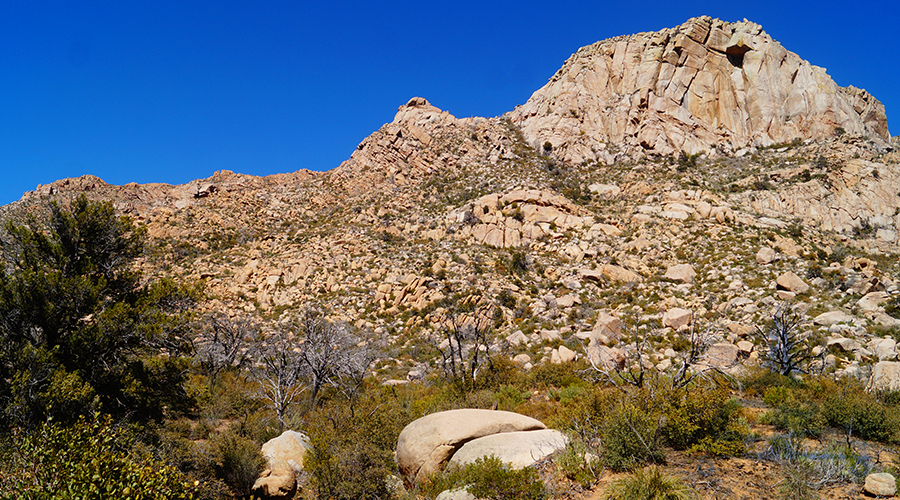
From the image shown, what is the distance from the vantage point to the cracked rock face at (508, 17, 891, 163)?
41.4m

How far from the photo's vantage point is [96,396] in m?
8.01

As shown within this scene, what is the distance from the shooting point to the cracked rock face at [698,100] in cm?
4141

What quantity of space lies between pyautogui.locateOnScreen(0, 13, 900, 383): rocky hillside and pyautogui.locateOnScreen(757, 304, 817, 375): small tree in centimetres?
89

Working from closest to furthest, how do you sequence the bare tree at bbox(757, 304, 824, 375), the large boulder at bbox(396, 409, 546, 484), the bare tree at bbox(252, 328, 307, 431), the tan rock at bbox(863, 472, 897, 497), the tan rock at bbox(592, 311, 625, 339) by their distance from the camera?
the tan rock at bbox(863, 472, 897, 497) → the large boulder at bbox(396, 409, 546, 484) → the bare tree at bbox(252, 328, 307, 431) → the bare tree at bbox(757, 304, 824, 375) → the tan rock at bbox(592, 311, 625, 339)

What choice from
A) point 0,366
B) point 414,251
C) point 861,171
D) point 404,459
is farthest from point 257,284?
point 861,171

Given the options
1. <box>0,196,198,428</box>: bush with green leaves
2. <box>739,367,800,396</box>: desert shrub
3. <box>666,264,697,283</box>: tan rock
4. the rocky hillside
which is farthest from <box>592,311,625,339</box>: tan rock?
<box>0,196,198,428</box>: bush with green leaves

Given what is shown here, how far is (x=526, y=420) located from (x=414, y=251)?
23754mm

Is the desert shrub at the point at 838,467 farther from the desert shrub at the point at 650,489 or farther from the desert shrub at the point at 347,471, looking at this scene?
the desert shrub at the point at 347,471

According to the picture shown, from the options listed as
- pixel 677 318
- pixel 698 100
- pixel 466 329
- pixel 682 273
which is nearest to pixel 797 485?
pixel 677 318

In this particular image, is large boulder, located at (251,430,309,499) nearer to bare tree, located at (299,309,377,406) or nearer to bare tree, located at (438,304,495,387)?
bare tree, located at (299,309,377,406)

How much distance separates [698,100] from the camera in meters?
43.5

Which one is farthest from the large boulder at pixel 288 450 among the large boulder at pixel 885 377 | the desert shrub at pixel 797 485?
the large boulder at pixel 885 377

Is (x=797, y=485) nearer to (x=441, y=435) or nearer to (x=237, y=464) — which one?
(x=441, y=435)

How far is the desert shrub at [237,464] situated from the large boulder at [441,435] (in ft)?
9.36
